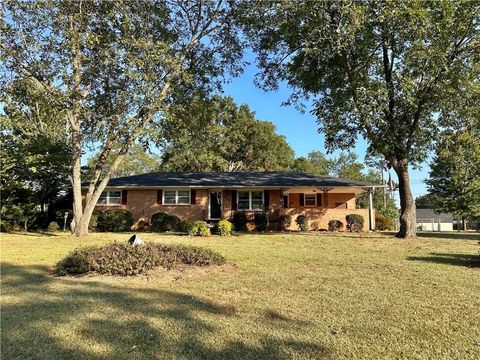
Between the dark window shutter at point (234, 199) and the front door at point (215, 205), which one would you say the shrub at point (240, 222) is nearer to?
the dark window shutter at point (234, 199)

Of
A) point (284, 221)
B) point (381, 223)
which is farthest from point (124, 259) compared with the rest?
point (381, 223)

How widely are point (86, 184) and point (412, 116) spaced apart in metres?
18.6

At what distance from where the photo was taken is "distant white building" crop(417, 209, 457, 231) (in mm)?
52844

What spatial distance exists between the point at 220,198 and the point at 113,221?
20.9ft

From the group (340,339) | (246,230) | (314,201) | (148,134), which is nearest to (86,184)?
(148,134)

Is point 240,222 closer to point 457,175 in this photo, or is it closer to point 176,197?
point 176,197

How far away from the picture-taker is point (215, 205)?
78.1ft

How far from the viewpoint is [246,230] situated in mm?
22344

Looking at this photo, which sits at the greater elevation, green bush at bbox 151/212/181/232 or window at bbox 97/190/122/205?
window at bbox 97/190/122/205

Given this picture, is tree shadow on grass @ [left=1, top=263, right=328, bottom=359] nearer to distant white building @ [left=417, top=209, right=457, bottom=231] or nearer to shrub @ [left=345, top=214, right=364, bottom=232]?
shrub @ [left=345, top=214, right=364, bottom=232]

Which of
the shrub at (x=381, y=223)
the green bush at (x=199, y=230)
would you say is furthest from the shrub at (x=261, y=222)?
the shrub at (x=381, y=223)

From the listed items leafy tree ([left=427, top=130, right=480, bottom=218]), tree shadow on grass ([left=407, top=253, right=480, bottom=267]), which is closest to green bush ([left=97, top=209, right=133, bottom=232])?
tree shadow on grass ([left=407, top=253, right=480, bottom=267])

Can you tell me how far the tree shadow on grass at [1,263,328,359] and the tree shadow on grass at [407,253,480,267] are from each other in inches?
274

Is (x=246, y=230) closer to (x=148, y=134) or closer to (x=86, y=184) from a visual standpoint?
(x=148, y=134)
